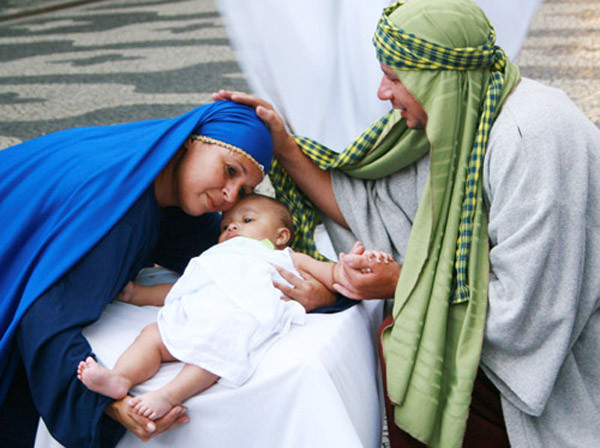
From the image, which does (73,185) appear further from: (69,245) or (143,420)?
(143,420)

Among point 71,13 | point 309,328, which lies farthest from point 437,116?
point 71,13

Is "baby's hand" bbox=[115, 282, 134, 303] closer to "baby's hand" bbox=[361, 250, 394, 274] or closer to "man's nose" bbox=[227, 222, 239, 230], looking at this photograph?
"man's nose" bbox=[227, 222, 239, 230]

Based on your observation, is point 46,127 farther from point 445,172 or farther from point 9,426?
point 445,172

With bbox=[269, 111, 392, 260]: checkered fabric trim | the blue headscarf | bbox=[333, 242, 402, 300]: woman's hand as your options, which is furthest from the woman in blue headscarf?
bbox=[333, 242, 402, 300]: woman's hand

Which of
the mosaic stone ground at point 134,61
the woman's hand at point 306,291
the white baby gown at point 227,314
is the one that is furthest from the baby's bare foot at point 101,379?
the mosaic stone ground at point 134,61

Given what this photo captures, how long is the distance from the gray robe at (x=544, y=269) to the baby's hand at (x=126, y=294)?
1126 mm

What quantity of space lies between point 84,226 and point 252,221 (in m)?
0.63

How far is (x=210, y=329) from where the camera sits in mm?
2285

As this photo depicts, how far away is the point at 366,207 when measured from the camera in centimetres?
286

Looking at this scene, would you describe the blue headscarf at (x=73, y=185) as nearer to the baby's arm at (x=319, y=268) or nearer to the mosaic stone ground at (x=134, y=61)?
the baby's arm at (x=319, y=268)

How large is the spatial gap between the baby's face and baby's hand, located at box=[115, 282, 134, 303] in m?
0.34

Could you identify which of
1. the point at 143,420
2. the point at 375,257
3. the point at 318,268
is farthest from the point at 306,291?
the point at 143,420

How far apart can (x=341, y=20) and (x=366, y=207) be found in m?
0.81

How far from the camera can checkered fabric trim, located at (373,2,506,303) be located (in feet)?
7.60
